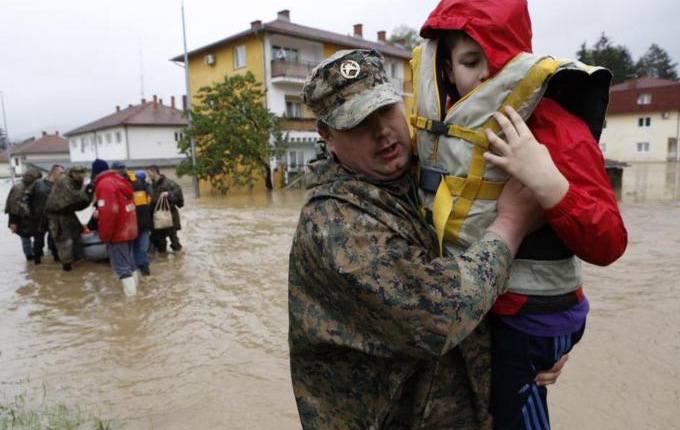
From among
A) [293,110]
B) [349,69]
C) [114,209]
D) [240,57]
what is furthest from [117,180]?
[240,57]

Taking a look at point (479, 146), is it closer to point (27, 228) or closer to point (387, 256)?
point (387, 256)

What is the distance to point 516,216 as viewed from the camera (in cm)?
142

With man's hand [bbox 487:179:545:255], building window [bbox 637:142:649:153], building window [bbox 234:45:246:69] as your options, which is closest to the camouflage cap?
man's hand [bbox 487:179:545:255]

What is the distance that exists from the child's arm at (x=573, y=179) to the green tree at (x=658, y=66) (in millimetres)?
81926

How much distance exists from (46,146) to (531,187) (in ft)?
257

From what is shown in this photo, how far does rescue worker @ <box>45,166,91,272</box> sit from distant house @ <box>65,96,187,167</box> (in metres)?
30.3

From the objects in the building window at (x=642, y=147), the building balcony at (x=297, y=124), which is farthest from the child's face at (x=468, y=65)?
the building window at (x=642, y=147)

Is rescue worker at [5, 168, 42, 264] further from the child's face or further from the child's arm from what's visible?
the child's arm

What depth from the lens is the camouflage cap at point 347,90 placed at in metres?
1.51

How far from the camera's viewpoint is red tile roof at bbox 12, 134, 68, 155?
216ft

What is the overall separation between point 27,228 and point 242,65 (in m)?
20.6

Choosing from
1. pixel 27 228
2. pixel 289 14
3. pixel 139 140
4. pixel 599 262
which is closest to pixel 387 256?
pixel 599 262

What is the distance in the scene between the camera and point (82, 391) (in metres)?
4.64

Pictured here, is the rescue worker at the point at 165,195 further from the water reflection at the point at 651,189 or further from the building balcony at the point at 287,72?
the building balcony at the point at 287,72
